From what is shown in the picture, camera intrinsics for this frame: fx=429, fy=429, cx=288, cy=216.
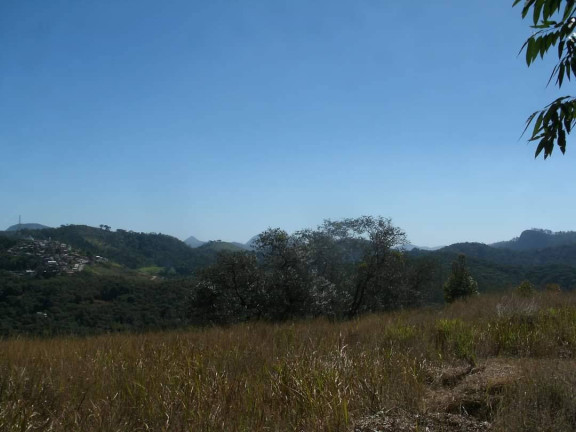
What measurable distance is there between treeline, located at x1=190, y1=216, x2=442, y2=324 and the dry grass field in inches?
435

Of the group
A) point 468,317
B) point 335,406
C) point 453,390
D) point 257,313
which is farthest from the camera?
point 257,313

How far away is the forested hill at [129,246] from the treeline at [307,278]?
75.2m

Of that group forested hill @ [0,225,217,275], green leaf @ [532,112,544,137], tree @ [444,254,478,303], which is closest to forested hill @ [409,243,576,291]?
tree @ [444,254,478,303]

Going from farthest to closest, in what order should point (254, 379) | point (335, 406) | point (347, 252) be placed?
point (347, 252)
point (254, 379)
point (335, 406)

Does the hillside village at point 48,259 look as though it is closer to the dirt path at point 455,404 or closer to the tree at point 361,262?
the tree at point 361,262

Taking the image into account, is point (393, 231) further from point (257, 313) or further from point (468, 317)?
point (468, 317)

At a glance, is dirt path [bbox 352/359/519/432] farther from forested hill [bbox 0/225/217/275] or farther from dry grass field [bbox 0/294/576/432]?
forested hill [bbox 0/225/217/275]

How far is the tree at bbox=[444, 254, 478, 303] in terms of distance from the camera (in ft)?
79.4

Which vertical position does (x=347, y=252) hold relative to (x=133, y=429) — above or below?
above

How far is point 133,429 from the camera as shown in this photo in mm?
3098

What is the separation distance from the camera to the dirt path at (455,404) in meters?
3.21

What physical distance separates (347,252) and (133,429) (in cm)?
2316

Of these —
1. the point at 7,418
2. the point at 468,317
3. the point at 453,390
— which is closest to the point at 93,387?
the point at 7,418

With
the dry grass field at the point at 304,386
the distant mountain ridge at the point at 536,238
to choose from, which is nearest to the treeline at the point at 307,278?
the dry grass field at the point at 304,386
